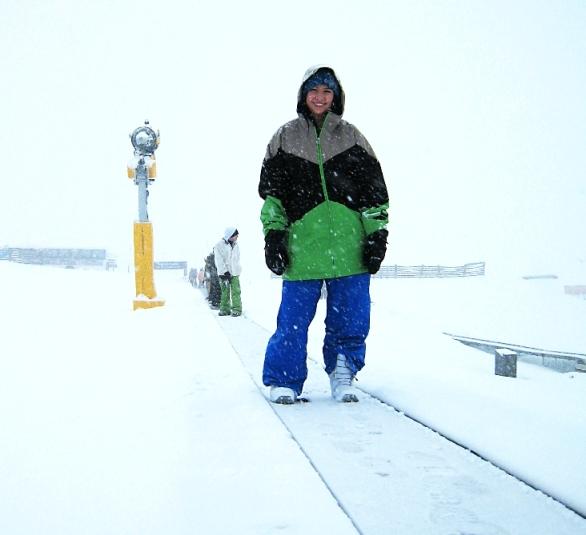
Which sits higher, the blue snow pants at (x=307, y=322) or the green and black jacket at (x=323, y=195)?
the green and black jacket at (x=323, y=195)

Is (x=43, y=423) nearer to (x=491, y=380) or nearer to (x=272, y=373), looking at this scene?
(x=272, y=373)

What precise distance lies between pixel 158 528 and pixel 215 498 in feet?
0.63

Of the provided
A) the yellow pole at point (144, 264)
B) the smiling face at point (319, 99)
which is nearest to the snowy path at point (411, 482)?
the smiling face at point (319, 99)

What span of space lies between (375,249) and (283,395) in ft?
2.97

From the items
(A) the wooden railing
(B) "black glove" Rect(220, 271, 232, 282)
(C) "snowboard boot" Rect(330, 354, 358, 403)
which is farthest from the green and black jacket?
(A) the wooden railing

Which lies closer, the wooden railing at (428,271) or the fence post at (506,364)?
the fence post at (506,364)

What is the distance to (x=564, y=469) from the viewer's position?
1.50m

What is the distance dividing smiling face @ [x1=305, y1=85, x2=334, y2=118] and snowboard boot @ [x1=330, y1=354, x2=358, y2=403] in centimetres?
138

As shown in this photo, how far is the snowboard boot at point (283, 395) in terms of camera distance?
8.02ft

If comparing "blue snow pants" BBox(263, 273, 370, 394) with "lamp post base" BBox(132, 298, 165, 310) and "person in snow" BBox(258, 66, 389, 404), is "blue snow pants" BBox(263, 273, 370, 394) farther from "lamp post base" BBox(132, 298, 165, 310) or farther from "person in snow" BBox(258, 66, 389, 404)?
"lamp post base" BBox(132, 298, 165, 310)

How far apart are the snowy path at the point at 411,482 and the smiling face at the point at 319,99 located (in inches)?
64.5

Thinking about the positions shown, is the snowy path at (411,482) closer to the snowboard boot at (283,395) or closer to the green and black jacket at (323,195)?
the snowboard boot at (283,395)

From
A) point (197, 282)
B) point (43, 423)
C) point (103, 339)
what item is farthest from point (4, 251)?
point (43, 423)

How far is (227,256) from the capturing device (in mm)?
7758
